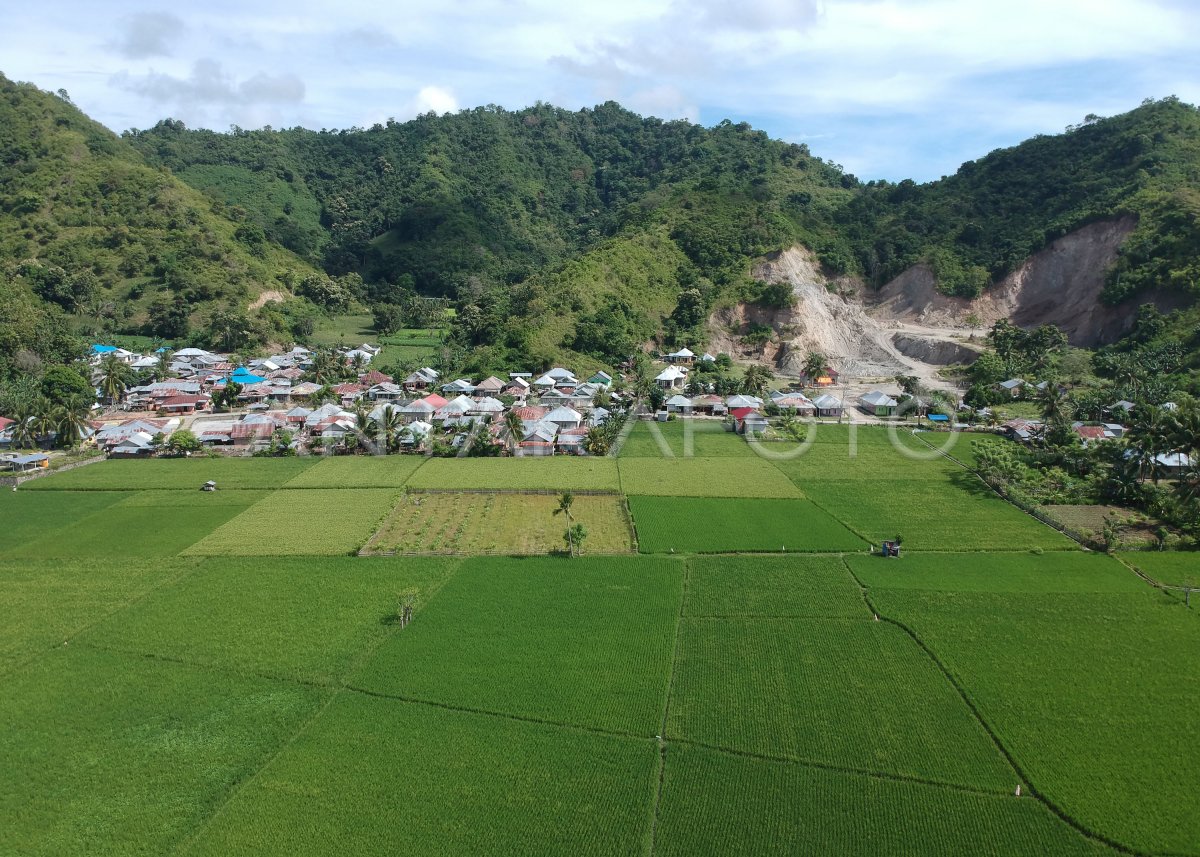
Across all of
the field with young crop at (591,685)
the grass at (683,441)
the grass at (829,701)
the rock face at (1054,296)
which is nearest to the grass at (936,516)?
the field with young crop at (591,685)

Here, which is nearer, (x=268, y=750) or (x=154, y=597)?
(x=268, y=750)

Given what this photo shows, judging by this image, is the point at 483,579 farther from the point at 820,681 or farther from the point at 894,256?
the point at 894,256

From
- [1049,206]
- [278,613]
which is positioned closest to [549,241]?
[1049,206]

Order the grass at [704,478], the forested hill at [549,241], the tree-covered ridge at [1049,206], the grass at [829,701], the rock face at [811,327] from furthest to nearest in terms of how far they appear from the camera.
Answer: the forested hill at [549,241] → the rock face at [811,327] → the tree-covered ridge at [1049,206] → the grass at [704,478] → the grass at [829,701]

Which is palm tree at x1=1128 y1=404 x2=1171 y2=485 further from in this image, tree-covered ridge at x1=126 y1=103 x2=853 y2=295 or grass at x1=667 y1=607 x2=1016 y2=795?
tree-covered ridge at x1=126 y1=103 x2=853 y2=295

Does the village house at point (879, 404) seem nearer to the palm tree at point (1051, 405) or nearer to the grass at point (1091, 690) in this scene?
the palm tree at point (1051, 405)

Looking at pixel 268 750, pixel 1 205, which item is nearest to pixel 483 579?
pixel 268 750
